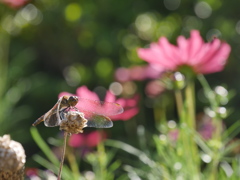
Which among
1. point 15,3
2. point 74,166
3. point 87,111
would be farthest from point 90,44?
point 87,111

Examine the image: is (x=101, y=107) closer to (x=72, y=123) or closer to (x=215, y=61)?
(x=72, y=123)

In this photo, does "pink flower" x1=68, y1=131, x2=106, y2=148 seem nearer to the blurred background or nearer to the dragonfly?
the blurred background

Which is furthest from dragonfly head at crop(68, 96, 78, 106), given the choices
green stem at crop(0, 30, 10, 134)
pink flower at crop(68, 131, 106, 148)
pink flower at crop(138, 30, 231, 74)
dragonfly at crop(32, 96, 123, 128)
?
green stem at crop(0, 30, 10, 134)

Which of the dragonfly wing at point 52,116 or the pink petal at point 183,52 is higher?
the pink petal at point 183,52

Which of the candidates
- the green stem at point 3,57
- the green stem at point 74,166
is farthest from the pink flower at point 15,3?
the green stem at point 74,166

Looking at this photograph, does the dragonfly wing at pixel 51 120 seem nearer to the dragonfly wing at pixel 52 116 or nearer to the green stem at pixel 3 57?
the dragonfly wing at pixel 52 116
